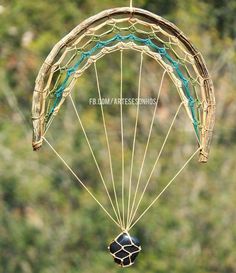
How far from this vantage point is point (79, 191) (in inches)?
605

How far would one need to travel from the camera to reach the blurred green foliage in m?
14.9

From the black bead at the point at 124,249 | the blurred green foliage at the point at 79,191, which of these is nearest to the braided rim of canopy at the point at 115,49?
the black bead at the point at 124,249

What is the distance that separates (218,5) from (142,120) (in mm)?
1815

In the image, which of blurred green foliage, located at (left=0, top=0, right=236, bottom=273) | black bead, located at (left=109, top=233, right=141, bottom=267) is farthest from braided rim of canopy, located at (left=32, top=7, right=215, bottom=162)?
blurred green foliage, located at (left=0, top=0, right=236, bottom=273)

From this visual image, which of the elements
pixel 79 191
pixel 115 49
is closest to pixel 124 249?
pixel 115 49

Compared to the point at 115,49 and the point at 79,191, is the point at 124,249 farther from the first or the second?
the point at 79,191

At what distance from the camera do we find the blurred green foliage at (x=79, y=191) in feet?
48.9

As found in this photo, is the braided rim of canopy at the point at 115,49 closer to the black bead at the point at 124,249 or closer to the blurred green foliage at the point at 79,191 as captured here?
the black bead at the point at 124,249

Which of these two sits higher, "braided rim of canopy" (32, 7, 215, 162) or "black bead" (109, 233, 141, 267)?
"braided rim of canopy" (32, 7, 215, 162)

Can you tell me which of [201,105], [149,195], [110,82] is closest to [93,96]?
[110,82]

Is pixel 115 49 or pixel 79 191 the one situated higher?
pixel 115 49

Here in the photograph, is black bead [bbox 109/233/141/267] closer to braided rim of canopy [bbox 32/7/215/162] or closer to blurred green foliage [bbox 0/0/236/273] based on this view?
braided rim of canopy [bbox 32/7/215/162]

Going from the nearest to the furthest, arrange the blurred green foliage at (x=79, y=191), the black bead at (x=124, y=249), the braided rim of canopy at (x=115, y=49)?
the braided rim of canopy at (x=115, y=49) < the black bead at (x=124, y=249) < the blurred green foliage at (x=79, y=191)

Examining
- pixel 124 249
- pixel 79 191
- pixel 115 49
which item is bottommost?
pixel 79 191
